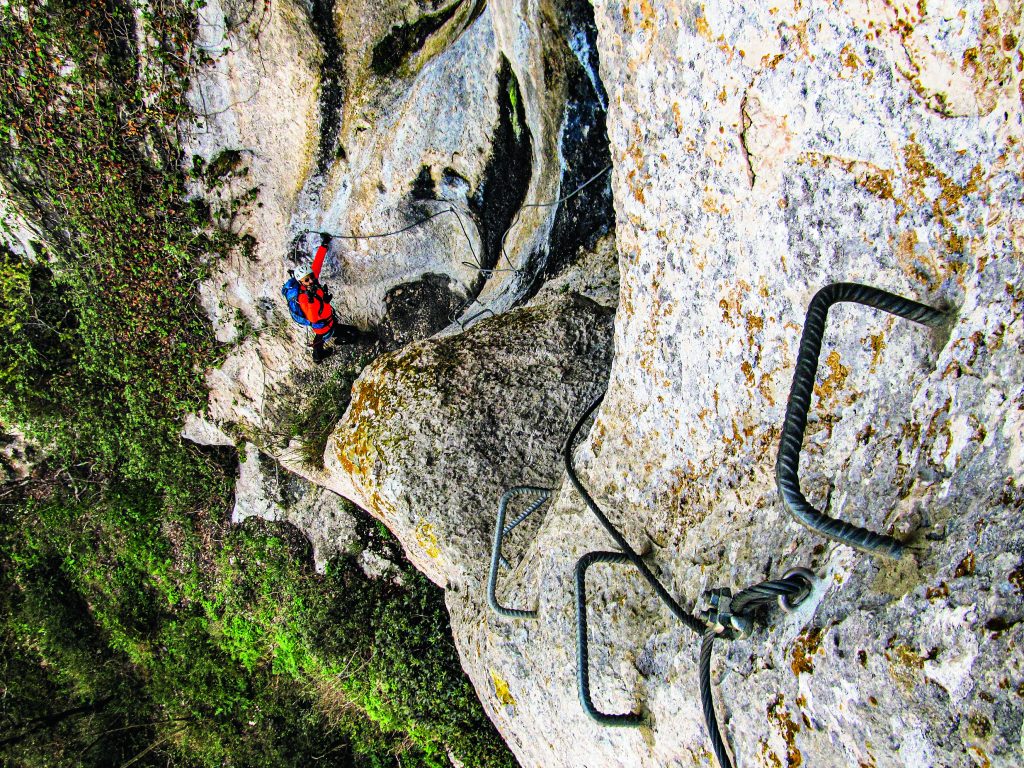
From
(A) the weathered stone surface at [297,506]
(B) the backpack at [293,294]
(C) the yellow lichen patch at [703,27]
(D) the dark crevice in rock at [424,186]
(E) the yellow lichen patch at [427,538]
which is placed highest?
(C) the yellow lichen patch at [703,27]

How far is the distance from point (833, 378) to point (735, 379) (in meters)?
0.45

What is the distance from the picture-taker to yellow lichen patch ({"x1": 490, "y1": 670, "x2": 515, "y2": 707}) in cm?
375

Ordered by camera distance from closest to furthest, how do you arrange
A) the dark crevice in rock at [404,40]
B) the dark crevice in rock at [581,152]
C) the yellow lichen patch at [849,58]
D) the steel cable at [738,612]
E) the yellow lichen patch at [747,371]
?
the steel cable at [738,612] < the yellow lichen patch at [849,58] < the yellow lichen patch at [747,371] < the dark crevice in rock at [581,152] < the dark crevice in rock at [404,40]

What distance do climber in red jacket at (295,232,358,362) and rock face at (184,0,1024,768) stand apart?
4.27 feet

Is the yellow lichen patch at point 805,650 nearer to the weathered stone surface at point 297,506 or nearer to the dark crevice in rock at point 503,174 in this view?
the dark crevice in rock at point 503,174

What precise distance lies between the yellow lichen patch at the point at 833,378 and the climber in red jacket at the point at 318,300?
5.08 metres

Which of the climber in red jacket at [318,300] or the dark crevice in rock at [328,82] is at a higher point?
the dark crevice in rock at [328,82]

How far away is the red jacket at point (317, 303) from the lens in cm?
616

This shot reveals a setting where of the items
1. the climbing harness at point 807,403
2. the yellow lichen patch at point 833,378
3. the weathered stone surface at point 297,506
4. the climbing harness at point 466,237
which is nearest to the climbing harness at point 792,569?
the climbing harness at point 807,403

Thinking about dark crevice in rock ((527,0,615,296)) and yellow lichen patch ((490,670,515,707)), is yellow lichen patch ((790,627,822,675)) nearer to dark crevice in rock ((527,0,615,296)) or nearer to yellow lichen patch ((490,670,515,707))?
yellow lichen patch ((490,670,515,707))

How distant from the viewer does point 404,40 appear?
550 cm

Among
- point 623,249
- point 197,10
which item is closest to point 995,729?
point 623,249

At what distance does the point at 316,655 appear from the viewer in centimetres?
786

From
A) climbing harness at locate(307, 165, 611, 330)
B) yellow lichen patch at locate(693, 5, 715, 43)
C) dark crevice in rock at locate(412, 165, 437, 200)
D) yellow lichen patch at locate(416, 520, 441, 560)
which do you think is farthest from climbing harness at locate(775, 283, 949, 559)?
dark crevice in rock at locate(412, 165, 437, 200)
